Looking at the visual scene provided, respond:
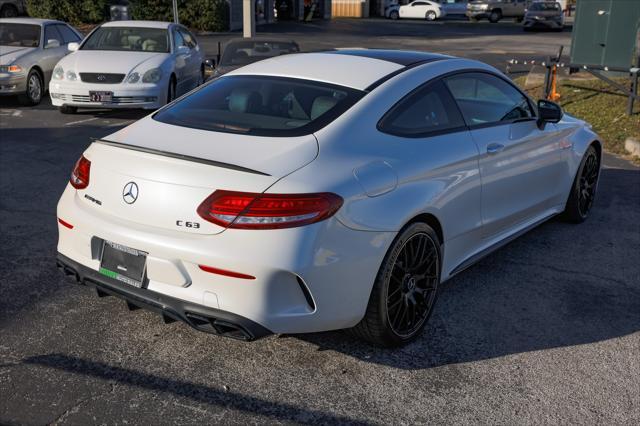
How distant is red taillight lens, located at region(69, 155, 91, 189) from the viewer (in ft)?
13.0

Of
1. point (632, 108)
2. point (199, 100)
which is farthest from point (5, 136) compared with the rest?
point (632, 108)

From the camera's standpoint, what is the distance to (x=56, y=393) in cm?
348

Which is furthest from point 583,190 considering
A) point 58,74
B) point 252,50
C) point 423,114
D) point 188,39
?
point 188,39

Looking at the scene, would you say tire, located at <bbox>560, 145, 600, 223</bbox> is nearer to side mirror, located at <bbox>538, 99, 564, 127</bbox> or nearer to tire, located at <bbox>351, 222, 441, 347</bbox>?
side mirror, located at <bbox>538, 99, 564, 127</bbox>

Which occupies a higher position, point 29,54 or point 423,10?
point 423,10

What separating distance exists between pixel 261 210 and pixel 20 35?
11.5 meters

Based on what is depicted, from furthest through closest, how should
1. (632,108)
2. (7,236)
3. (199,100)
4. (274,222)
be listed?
(632,108), (7,236), (199,100), (274,222)

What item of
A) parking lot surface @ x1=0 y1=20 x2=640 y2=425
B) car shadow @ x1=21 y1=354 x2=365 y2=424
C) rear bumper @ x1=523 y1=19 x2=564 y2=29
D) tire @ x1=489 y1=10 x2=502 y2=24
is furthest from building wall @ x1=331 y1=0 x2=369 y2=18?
car shadow @ x1=21 y1=354 x2=365 y2=424

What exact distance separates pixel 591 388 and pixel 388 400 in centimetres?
108

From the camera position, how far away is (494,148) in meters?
4.82

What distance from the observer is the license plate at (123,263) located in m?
3.62

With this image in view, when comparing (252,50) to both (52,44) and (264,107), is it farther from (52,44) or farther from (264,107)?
(264,107)

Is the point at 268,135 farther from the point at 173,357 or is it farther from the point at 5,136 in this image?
the point at 5,136

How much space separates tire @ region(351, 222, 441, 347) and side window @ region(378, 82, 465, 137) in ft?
1.90
